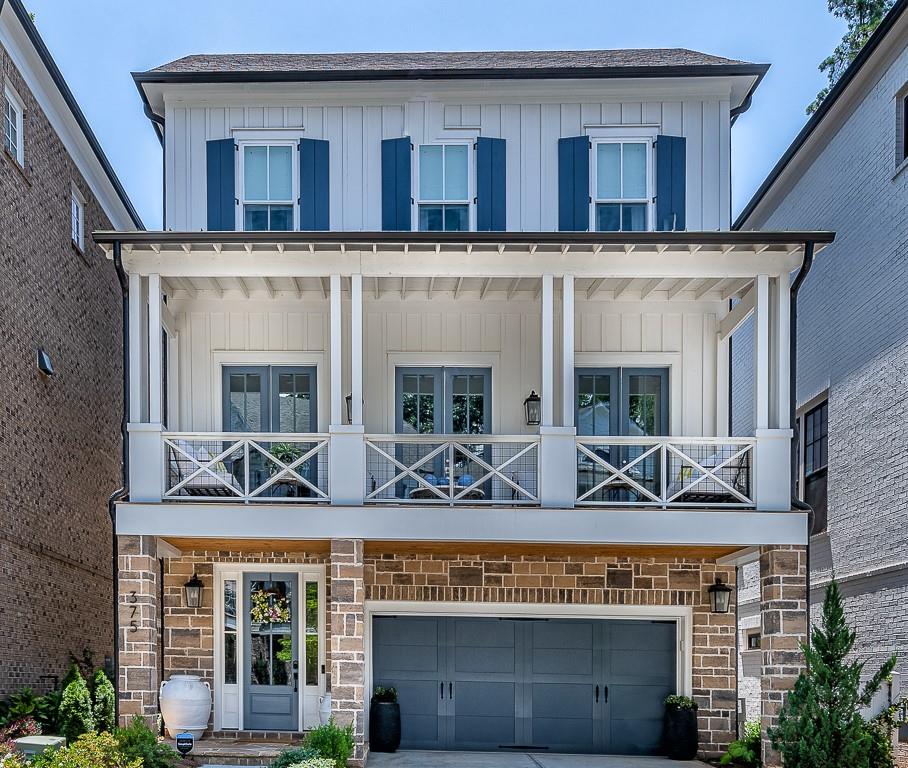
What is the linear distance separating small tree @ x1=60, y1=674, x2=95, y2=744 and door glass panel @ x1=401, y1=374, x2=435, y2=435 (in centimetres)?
503

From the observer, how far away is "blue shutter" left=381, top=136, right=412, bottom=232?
42.4 ft

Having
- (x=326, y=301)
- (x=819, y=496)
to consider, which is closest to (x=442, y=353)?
(x=326, y=301)

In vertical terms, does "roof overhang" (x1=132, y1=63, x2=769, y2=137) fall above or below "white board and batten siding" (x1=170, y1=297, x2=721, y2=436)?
above

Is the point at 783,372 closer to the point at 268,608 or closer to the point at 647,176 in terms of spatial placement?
the point at 647,176

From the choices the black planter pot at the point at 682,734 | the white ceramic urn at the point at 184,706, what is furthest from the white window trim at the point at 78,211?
the black planter pot at the point at 682,734

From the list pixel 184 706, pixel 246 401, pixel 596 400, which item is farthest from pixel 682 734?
pixel 246 401

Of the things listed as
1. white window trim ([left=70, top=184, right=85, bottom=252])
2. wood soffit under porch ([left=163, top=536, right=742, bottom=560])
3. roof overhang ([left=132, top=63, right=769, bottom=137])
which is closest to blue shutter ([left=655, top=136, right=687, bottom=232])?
roof overhang ([left=132, top=63, right=769, bottom=137])

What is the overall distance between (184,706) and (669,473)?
6.68 metres

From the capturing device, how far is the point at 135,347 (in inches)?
429

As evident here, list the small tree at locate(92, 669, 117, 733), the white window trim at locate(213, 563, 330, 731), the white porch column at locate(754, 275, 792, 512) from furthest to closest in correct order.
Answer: the white window trim at locate(213, 563, 330, 731)
the white porch column at locate(754, 275, 792, 512)
the small tree at locate(92, 669, 117, 733)

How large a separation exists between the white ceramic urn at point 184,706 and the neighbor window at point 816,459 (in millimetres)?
8414

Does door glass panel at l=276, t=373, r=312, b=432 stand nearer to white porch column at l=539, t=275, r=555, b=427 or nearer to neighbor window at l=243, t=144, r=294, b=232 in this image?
neighbor window at l=243, t=144, r=294, b=232

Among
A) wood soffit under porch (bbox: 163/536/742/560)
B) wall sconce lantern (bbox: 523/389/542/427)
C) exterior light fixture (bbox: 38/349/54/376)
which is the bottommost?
wood soffit under porch (bbox: 163/536/742/560)

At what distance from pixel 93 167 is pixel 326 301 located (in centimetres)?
448
